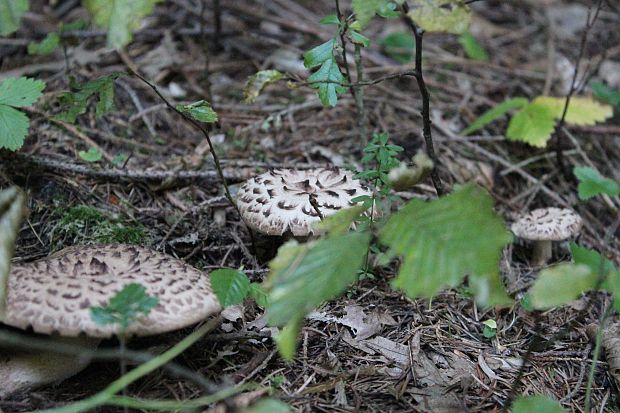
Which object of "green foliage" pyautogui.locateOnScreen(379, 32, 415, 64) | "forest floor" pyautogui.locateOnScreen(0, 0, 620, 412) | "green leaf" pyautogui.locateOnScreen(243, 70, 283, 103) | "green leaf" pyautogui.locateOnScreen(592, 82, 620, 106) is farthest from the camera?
"green foliage" pyautogui.locateOnScreen(379, 32, 415, 64)

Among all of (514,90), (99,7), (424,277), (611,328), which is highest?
(99,7)

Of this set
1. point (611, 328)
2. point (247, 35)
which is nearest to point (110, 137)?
point (247, 35)

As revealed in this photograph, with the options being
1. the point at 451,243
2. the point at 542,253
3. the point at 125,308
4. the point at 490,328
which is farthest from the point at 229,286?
the point at 542,253

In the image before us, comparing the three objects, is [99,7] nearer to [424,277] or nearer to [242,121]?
[424,277]

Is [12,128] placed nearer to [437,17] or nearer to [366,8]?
[366,8]

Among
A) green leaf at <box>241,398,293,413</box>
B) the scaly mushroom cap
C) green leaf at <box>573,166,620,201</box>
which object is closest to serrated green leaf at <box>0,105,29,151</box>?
the scaly mushroom cap

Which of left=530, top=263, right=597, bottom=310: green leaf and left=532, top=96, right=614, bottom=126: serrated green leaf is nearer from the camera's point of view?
left=530, top=263, right=597, bottom=310: green leaf

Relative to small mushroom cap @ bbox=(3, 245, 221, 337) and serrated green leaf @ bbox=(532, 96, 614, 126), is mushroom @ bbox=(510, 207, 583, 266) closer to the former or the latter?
serrated green leaf @ bbox=(532, 96, 614, 126)
